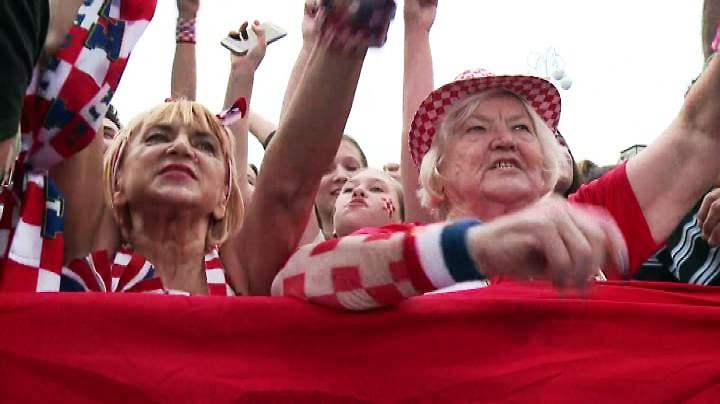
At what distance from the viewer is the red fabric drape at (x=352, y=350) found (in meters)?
1.29

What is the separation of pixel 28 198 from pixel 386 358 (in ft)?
2.25

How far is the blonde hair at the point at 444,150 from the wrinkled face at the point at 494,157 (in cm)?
1

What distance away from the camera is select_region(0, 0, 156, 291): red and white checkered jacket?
144 centimetres

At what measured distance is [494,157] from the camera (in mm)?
2088

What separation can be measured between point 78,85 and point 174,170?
0.54m

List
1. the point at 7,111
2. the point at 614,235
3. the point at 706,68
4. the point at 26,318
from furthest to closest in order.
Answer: the point at 706,68
the point at 26,318
the point at 614,235
the point at 7,111

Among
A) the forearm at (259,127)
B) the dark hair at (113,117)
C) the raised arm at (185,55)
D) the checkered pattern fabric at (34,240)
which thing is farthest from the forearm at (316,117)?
the forearm at (259,127)

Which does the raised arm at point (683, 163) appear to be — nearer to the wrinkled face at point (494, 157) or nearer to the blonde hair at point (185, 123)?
the wrinkled face at point (494, 157)

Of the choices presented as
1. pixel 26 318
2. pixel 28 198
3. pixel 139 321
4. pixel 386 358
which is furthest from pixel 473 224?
pixel 28 198

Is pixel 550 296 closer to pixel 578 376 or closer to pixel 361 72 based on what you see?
pixel 578 376

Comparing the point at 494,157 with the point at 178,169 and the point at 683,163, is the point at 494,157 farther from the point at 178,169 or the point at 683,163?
the point at 178,169

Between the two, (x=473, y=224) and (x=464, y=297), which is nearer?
(x=473, y=224)

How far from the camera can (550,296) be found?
1.52 metres

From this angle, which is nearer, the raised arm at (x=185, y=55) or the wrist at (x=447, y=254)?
the wrist at (x=447, y=254)
